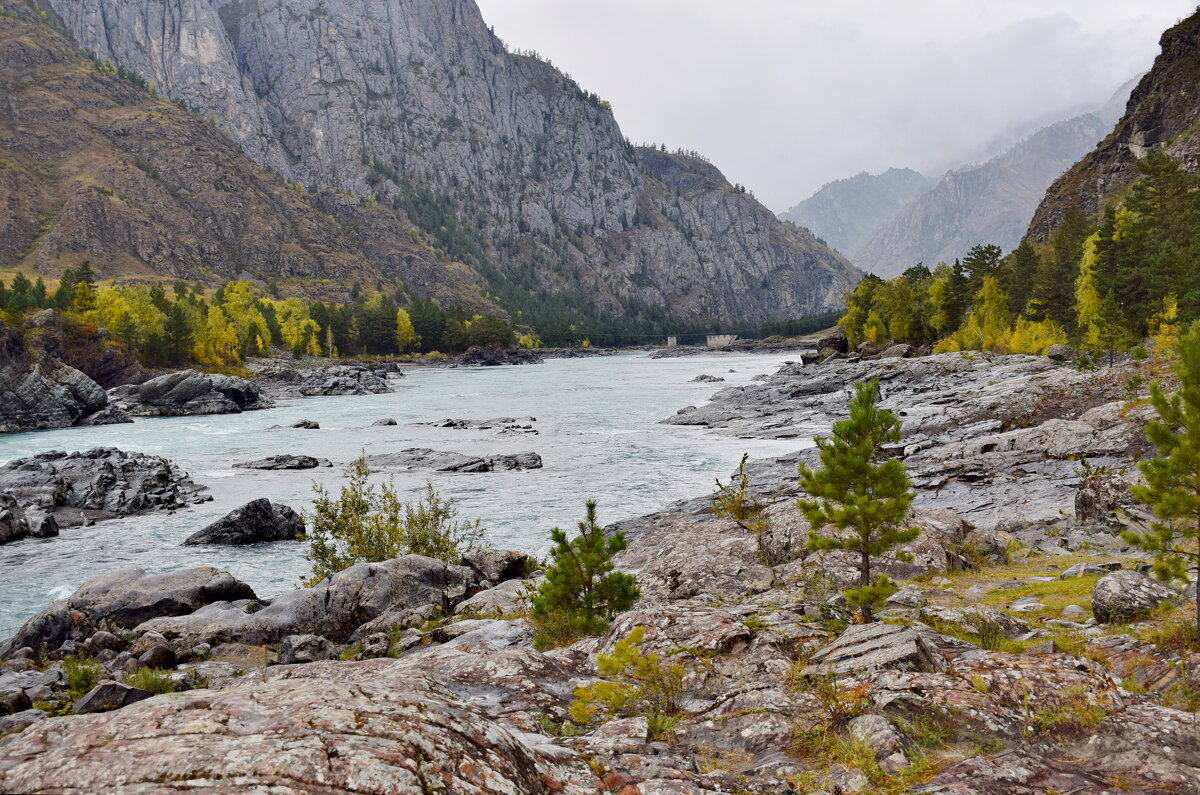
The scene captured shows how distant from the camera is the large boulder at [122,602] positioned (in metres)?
17.6

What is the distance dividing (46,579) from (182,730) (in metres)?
27.3

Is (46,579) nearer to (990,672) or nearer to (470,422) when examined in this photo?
(990,672)

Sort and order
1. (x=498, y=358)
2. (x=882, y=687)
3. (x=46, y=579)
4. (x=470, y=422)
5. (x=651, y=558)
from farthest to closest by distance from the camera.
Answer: (x=498, y=358) < (x=470, y=422) < (x=46, y=579) < (x=651, y=558) < (x=882, y=687)

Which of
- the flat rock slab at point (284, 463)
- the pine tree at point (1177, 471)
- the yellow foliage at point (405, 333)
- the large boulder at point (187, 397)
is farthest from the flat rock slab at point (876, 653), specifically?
the yellow foliage at point (405, 333)

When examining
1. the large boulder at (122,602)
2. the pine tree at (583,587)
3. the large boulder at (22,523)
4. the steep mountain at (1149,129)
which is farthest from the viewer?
the steep mountain at (1149,129)

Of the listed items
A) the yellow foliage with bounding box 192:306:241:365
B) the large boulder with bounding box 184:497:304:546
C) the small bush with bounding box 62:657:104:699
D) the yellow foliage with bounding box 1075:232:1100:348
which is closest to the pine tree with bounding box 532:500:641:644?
the small bush with bounding box 62:657:104:699

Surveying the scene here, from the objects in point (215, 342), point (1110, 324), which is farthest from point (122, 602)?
point (215, 342)

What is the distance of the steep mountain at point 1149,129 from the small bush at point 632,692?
5092 inches

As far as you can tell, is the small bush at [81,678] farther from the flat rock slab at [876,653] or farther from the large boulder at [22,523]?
the large boulder at [22,523]

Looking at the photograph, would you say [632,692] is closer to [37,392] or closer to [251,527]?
[251,527]

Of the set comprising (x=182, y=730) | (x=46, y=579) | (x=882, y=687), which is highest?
(x=182, y=730)

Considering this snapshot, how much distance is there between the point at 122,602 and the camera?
19297 mm

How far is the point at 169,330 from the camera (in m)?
112

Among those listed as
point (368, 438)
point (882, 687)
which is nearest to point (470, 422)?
point (368, 438)
